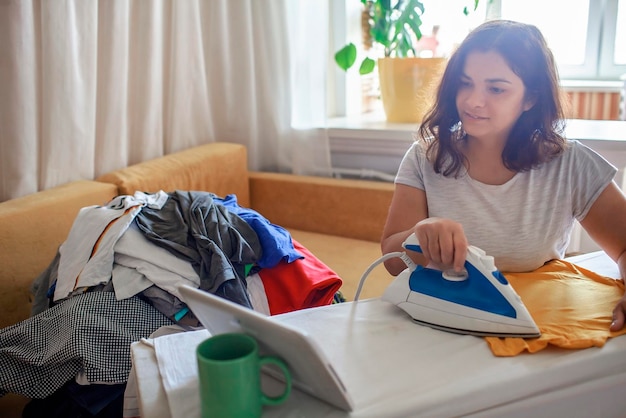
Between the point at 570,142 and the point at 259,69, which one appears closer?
the point at 570,142

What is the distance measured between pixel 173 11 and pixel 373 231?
3.53ft

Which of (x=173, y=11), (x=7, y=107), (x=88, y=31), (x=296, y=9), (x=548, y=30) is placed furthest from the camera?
(x=548, y=30)

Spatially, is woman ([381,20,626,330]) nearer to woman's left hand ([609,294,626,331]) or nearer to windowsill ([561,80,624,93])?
woman's left hand ([609,294,626,331])

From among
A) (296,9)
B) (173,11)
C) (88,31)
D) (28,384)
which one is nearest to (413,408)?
(28,384)

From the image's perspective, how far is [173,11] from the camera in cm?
223

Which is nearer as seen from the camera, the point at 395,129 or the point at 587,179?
the point at 587,179

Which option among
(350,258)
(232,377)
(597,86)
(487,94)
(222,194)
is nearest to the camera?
(232,377)

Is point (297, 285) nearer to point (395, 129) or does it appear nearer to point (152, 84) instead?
point (152, 84)

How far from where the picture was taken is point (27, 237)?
1.55m

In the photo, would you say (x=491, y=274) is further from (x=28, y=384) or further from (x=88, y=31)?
(x=88, y=31)

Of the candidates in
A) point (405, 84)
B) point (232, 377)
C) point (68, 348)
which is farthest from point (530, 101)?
point (405, 84)

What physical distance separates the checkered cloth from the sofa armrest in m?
1.11

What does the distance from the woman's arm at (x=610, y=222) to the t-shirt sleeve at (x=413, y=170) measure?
1.11 feet

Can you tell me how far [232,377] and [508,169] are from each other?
80cm
